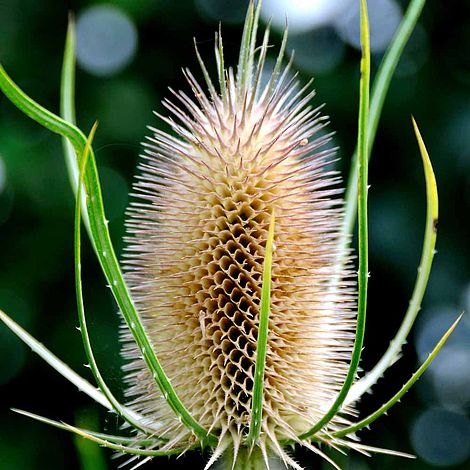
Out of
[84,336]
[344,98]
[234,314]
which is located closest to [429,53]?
[344,98]

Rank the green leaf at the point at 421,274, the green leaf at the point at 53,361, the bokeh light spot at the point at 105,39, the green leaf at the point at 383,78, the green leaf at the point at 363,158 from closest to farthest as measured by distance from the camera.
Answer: the green leaf at the point at 363,158 < the green leaf at the point at 421,274 < the green leaf at the point at 53,361 < the green leaf at the point at 383,78 < the bokeh light spot at the point at 105,39

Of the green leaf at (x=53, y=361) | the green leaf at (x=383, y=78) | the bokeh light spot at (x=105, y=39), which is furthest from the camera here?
the bokeh light spot at (x=105, y=39)

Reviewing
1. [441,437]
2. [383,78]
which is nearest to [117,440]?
[383,78]

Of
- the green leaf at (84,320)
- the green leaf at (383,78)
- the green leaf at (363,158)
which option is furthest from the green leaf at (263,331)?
the green leaf at (383,78)

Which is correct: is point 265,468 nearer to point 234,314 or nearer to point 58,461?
point 234,314

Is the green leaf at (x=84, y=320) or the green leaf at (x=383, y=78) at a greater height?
the green leaf at (x=383, y=78)

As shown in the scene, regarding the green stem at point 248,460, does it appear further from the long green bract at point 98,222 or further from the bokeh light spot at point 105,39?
the bokeh light spot at point 105,39
